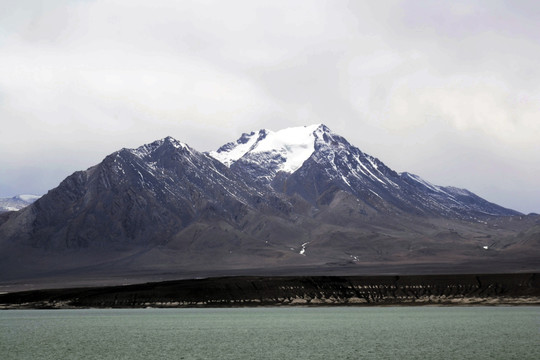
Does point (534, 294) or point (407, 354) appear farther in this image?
point (534, 294)

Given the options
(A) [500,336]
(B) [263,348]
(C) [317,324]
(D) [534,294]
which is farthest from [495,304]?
(B) [263,348]

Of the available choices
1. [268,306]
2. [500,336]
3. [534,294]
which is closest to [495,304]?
[534,294]

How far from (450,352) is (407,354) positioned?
15.1 feet

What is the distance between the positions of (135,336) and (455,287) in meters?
110

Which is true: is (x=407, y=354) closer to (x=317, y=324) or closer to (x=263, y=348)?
(x=263, y=348)

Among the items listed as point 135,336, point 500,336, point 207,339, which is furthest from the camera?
point 135,336

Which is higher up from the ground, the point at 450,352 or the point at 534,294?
the point at 534,294

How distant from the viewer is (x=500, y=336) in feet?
308

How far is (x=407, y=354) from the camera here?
76.0 m

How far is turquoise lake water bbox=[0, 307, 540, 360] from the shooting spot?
7881 centimetres

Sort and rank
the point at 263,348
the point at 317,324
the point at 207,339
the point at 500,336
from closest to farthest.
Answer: the point at 263,348 < the point at 500,336 < the point at 207,339 < the point at 317,324

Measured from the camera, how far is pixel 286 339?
98188 mm

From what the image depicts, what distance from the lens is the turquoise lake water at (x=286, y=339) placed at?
7881 centimetres

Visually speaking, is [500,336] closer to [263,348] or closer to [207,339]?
[263,348]
